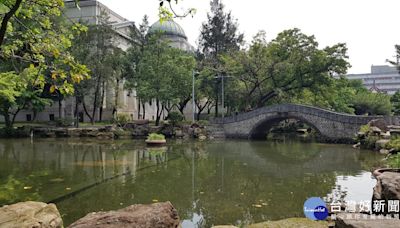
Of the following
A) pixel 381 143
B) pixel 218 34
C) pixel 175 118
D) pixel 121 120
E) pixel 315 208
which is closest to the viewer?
pixel 315 208

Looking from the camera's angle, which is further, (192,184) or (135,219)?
(192,184)

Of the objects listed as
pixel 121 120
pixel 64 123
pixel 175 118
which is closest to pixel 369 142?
pixel 175 118

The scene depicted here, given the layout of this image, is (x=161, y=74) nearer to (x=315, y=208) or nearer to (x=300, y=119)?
(x=300, y=119)

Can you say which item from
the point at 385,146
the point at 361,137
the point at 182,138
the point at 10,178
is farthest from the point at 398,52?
the point at 10,178

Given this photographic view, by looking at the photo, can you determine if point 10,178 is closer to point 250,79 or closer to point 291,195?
point 291,195

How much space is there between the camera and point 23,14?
18.7ft

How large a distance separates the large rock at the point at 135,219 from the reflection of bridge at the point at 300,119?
23561mm

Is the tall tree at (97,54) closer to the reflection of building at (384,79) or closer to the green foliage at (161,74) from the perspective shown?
the green foliage at (161,74)

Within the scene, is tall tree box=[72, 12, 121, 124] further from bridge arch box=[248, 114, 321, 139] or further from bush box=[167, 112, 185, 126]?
bridge arch box=[248, 114, 321, 139]

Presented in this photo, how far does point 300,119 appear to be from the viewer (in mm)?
28594

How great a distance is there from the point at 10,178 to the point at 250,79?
2477cm

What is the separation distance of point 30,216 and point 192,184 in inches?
236

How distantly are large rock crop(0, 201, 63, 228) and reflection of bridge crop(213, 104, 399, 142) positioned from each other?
952 inches

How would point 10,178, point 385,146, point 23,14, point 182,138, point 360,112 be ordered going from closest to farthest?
point 23,14
point 10,178
point 385,146
point 182,138
point 360,112
